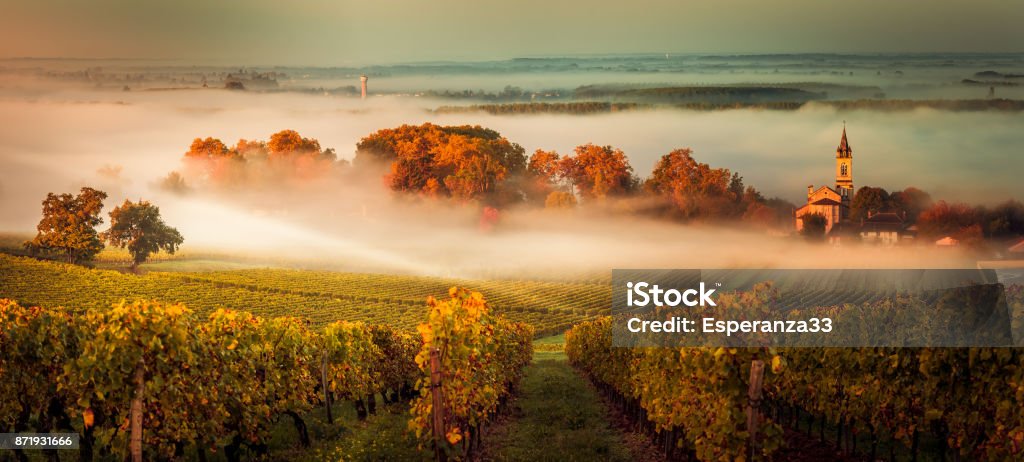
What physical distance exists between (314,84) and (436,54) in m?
3.05

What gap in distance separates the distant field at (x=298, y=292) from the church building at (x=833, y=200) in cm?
555

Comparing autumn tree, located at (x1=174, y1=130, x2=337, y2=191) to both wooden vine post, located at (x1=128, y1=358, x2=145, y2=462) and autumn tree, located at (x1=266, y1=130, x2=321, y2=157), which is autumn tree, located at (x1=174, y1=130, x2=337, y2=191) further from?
wooden vine post, located at (x1=128, y1=358, x2=145, y2=462)

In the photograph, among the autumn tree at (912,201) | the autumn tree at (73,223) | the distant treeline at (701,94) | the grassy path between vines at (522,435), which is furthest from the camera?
the distant treeline at (701,94)

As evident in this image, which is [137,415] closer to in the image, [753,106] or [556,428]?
[556,428]

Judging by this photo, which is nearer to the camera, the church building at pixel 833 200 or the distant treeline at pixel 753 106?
the church building at pixel 833 200

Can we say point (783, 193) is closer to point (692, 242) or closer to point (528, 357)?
point (692, 242)

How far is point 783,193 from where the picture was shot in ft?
69.7

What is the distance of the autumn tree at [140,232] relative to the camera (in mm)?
18656

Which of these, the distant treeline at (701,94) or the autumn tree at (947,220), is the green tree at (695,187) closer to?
the distant treeline at (701,94)

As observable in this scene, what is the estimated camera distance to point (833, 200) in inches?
839

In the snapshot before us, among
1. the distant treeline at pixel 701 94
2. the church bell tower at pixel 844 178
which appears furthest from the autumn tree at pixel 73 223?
Answer: the church bell tower at pixel 844 178

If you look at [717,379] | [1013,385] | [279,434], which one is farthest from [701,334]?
[279,434]

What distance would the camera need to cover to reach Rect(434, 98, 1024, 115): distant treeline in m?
22.0

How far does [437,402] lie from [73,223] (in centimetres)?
1284
